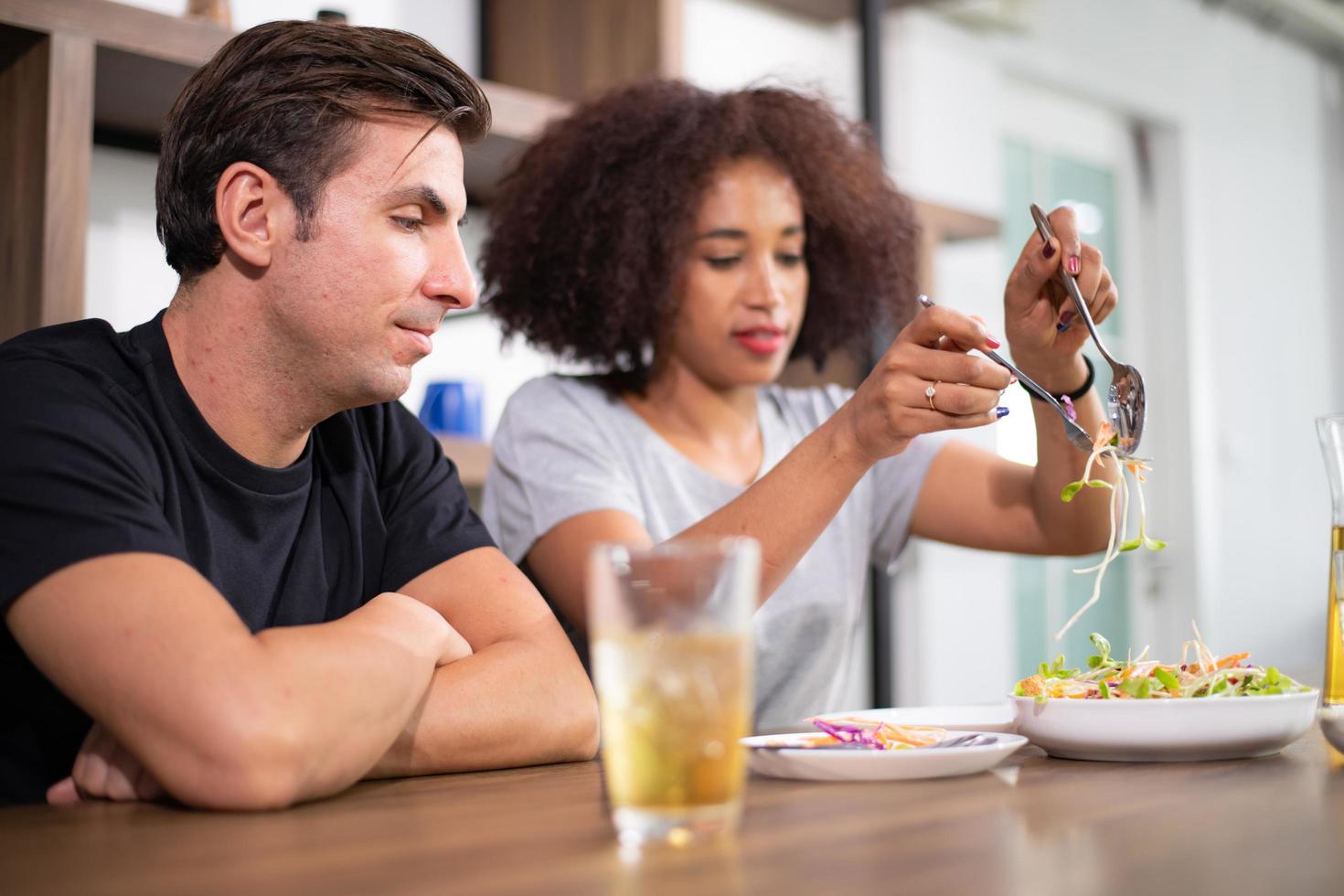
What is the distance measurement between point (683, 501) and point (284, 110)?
31.3 inches

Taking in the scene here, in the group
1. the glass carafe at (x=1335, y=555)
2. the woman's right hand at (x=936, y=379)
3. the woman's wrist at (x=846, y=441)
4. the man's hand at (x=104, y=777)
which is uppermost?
the woman's right hand at (x=936, y=379)

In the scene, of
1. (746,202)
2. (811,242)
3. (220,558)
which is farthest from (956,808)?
(811,242)

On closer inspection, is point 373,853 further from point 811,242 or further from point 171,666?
point 811,242

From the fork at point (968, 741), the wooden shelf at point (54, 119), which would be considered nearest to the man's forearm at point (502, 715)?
the fork at point (968, 741)

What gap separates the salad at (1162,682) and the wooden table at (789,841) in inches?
2.4

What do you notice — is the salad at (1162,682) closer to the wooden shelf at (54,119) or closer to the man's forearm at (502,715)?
the man's forearm at (502,715)

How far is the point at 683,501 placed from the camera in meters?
1.83

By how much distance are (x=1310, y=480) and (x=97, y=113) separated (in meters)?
3.91

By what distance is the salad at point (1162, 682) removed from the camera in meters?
0.96

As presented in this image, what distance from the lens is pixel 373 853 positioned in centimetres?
67

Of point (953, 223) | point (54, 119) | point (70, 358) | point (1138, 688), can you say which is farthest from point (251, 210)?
point (953, 223)

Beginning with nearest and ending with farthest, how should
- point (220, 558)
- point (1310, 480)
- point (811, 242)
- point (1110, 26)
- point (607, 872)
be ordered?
point (607, 872), point (220, 558), point (811, 242), point (1110, 26), point (1310, 480)

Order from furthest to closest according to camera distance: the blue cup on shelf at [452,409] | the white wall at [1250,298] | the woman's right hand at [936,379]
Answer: the white wall at [1250,298] < the blue cup on shelf at [452,409] < the woman's right hand at [936,379]

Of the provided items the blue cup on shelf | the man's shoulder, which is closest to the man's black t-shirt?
the man's shoulder
